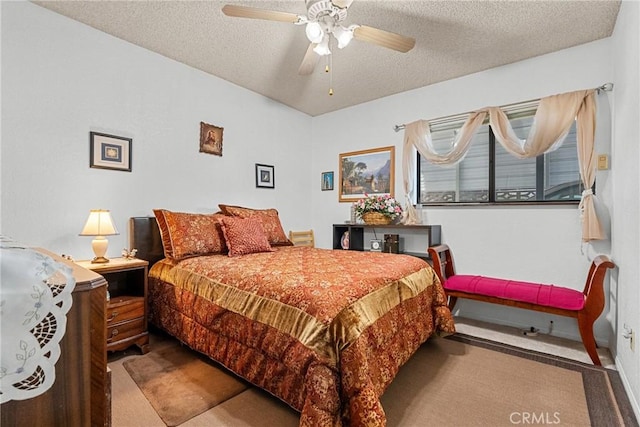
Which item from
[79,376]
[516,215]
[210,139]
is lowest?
[79,376]

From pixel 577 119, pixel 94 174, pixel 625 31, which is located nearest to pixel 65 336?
pixel 94 174

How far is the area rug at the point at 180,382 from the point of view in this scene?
1.74 metres

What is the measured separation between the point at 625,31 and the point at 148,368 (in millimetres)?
4166

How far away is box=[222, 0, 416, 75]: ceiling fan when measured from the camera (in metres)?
1.92

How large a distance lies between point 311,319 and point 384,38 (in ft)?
6.38

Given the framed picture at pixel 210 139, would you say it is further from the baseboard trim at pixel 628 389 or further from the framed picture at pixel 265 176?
the baseboard trim at pixel 628 389

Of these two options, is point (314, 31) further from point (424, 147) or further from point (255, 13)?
point (424, 147)

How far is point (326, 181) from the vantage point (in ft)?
15.4

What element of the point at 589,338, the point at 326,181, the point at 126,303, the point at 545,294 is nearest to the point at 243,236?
the point at 126,303

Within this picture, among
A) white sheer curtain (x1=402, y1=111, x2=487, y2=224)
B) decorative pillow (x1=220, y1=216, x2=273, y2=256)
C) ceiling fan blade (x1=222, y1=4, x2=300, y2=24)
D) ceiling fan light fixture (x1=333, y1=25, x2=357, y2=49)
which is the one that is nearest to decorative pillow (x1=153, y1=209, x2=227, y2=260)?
decorative pillow (x1=220, y1=216, x2=273, y2=256)

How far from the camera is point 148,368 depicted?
2170 millimetres

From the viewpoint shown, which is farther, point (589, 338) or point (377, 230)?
point (377, 230)

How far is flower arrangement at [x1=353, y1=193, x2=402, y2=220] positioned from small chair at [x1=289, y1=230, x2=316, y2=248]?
105 centimetres

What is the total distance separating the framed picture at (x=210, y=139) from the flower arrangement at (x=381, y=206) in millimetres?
1878
